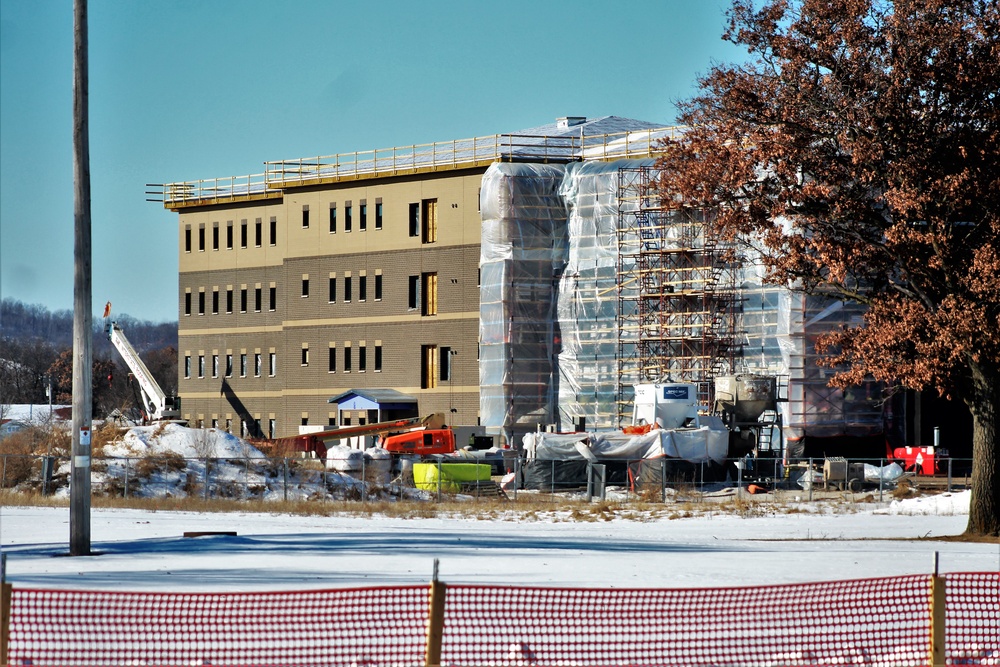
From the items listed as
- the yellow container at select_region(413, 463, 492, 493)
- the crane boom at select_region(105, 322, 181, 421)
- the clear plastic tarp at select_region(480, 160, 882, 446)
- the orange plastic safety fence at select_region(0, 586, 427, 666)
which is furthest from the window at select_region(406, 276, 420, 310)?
the orange plastic safety fence at select_region(0, 586, 427, 666)

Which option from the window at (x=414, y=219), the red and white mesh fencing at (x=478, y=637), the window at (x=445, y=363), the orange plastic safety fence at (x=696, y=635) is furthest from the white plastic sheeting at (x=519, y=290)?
the red and white mesh fencing at (x=478, y=637)

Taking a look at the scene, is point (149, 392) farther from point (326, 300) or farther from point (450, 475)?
point (450, 475)

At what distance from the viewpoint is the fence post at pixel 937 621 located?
11672 mm

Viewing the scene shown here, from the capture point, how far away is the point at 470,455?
55.1m

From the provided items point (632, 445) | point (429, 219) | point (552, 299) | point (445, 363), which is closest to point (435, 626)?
point (632, 445)

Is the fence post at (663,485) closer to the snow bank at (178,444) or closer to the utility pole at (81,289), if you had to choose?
the snow bank at (178,444)

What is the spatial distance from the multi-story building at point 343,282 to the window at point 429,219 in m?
0.08

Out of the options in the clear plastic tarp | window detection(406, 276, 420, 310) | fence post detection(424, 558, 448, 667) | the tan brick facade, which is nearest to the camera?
fence post detection(424, 558, 448, 667)

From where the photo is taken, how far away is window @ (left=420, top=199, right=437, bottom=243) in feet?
249

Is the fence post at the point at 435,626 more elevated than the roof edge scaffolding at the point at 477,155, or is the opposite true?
the roof edge scaffolding at the point at 477,155

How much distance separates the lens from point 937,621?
1180 centimetres

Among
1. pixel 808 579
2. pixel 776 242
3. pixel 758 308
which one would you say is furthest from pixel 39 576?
pixel 758 308

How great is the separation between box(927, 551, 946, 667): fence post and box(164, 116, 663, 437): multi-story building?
58.8 metres

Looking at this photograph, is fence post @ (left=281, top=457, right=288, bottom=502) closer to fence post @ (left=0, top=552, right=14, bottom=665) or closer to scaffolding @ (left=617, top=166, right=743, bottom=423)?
scaffolding @ (left=617, top=166, right=743, bottom=423)
